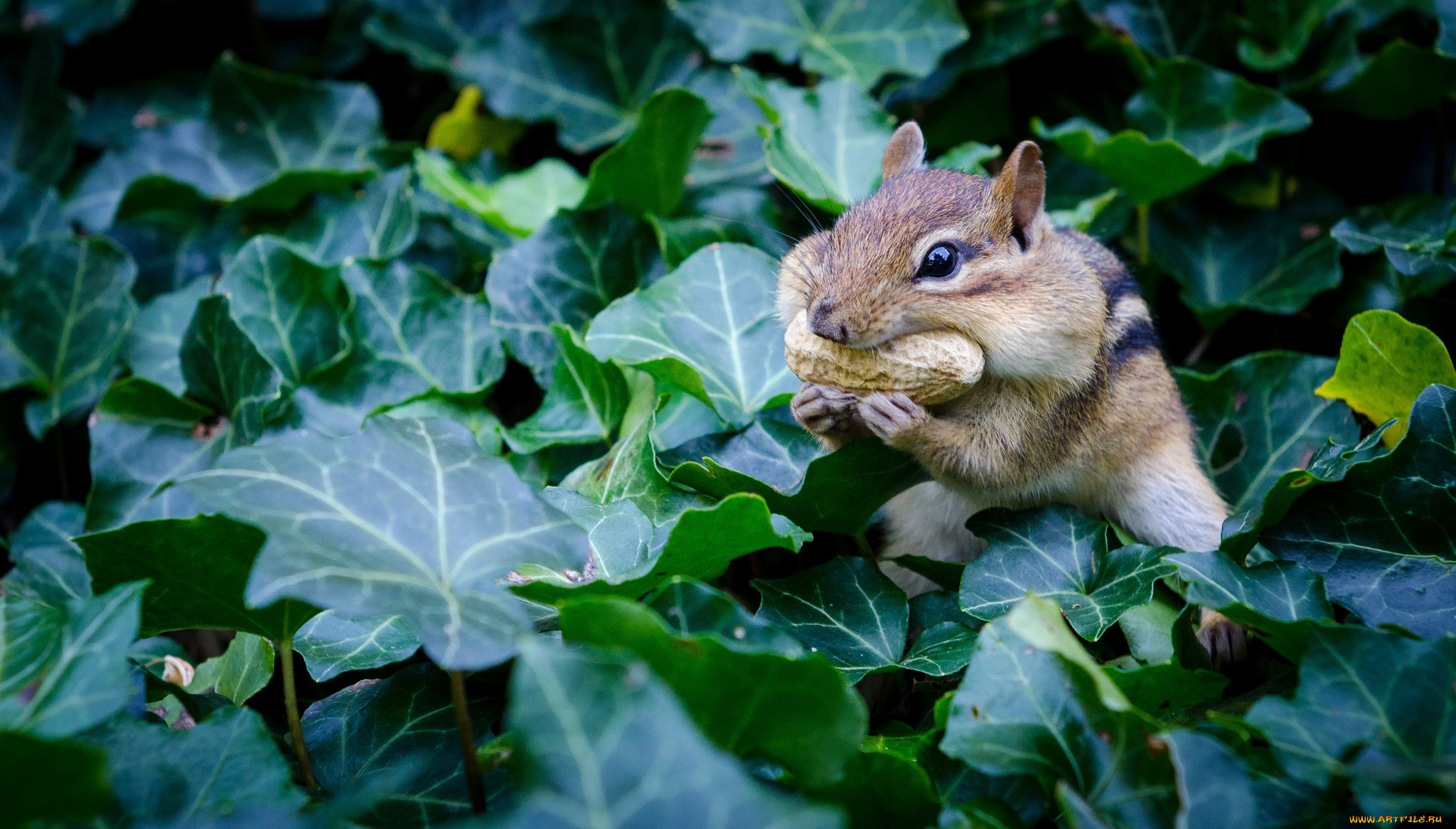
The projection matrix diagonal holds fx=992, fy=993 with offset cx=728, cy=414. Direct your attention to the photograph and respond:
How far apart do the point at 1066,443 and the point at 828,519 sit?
0.50 m

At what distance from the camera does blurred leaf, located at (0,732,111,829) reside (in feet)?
3.64

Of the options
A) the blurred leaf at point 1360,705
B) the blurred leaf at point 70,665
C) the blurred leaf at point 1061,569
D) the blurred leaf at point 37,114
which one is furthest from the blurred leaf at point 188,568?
the blurred leaf at point 37,114

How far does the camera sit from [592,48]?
3195 mm

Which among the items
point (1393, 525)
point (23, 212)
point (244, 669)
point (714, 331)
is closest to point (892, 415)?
point (714, 331)

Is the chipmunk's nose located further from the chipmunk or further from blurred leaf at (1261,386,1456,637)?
blurred leaf at (1261,386,1456,637)

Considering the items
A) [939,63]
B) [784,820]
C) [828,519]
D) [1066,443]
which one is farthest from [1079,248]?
[784,820]

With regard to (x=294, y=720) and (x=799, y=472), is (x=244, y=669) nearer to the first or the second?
(x=294, y=720)

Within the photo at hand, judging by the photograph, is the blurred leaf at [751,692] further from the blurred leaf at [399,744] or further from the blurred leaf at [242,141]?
the blurred leaf at [242,141]

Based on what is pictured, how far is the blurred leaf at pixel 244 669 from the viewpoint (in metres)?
1.78

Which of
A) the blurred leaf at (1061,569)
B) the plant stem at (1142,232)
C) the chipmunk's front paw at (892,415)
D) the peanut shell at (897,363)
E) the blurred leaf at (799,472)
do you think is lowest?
the blurred leaf at (1061,569)

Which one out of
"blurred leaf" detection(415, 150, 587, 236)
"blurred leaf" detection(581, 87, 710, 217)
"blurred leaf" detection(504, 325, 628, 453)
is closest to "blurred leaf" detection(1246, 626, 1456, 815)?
"blurred leaf" detection(504, 325, 628, 453)

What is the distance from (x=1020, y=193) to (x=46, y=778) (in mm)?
1768

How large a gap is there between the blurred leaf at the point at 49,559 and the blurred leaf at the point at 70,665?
39.3 inches

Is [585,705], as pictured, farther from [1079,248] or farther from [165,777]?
[1079,248]
